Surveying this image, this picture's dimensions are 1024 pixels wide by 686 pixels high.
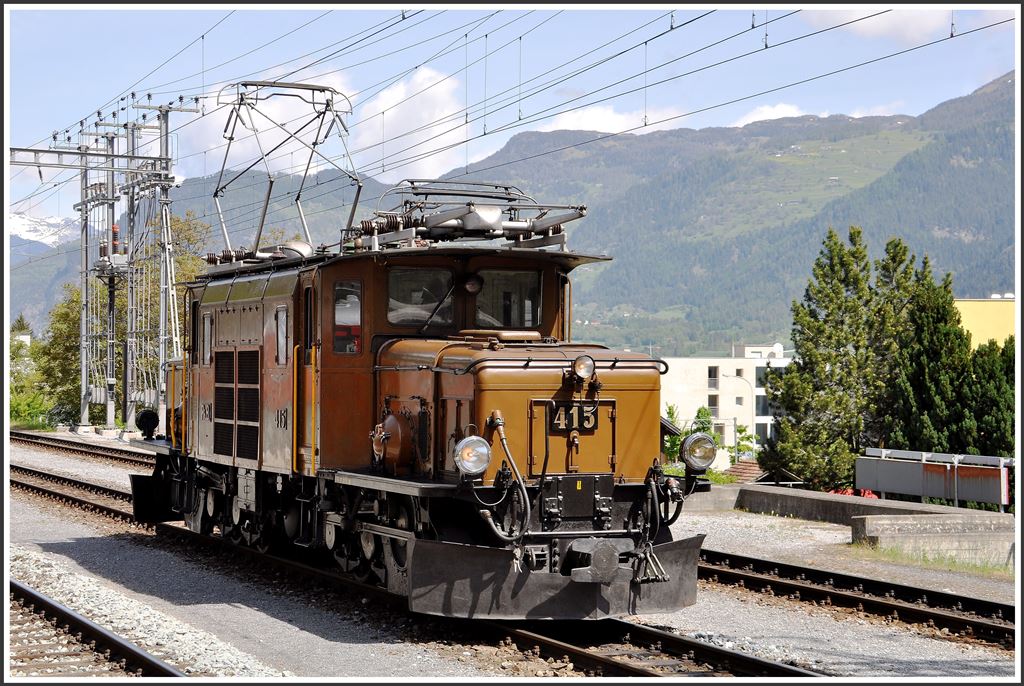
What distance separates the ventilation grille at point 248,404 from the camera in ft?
44.8

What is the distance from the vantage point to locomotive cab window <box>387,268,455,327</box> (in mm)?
11820

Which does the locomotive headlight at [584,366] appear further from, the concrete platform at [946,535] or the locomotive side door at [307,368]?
the concrete platform at [946,535]

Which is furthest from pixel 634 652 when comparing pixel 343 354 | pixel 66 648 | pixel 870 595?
pixel 66 648

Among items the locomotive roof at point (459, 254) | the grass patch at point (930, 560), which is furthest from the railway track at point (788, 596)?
the locomotive roof at point (459, 254)

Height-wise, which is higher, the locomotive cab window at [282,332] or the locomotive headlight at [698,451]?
the locomotive cab window at [282,332]

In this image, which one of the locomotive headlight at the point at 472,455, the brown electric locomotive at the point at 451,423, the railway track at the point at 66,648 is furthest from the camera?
the brown electric locomotive at the point at 451,423

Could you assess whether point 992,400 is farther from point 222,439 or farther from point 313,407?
point 313,407

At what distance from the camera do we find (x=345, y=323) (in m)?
11.8

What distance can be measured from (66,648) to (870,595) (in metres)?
7.72

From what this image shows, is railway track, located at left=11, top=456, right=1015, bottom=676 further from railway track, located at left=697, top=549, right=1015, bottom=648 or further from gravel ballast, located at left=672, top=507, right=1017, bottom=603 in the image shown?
gravel ballast, located at left=672, top=507, right=1017, bottom=603

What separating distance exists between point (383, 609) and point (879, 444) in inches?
1153

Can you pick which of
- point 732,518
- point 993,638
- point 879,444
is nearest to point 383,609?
point 993,638

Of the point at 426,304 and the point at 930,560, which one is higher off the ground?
the point at 426,304

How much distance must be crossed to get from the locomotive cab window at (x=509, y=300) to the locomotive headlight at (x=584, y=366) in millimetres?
1694
